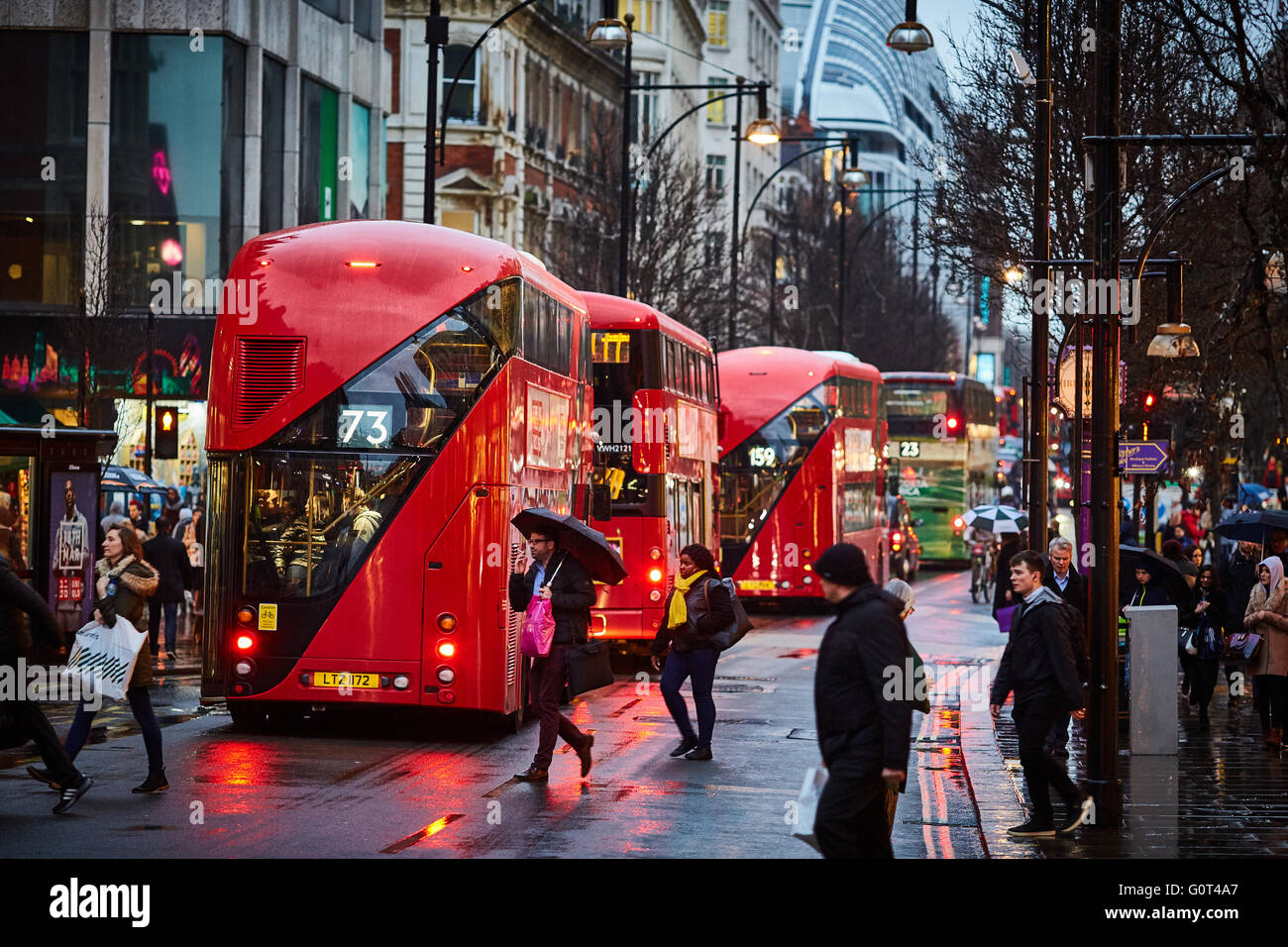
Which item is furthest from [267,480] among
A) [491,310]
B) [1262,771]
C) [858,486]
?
[858,486]

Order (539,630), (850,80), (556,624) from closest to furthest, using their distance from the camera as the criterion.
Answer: (539,630) → (556,624) → (850,80)

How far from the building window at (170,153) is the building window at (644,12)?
42.7 m

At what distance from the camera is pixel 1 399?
1551 inches

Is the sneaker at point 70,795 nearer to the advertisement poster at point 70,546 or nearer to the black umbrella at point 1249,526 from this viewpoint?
the advertisement poster at point 70,546

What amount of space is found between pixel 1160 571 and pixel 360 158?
3146cm

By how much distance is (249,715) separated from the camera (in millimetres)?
17625

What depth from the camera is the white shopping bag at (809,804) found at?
8562 millimetres

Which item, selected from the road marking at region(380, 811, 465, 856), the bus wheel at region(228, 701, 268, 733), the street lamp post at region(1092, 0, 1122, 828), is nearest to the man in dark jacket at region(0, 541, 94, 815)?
Result: the road marking at region(380, 811, 465, 856)

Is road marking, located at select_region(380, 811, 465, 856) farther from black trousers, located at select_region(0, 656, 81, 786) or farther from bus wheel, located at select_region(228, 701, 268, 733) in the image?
bus wheel, located at select_region(228, 701, 268, 733)

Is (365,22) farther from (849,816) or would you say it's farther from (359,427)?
(849,816)

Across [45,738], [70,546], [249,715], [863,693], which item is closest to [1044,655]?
[863,693]

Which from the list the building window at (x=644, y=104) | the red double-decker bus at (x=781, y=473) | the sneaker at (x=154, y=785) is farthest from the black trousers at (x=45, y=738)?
the building window at (x=644, y=104)

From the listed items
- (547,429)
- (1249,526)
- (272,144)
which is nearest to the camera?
(547,429)

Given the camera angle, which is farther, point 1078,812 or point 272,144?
point 272,144
